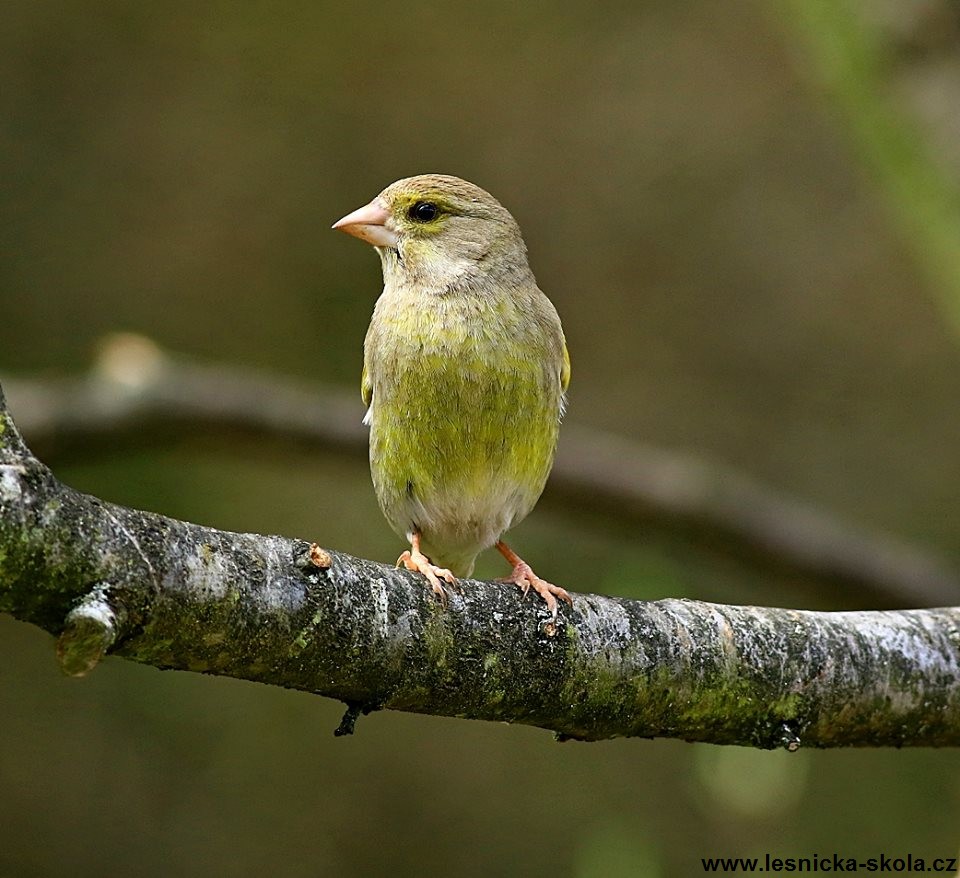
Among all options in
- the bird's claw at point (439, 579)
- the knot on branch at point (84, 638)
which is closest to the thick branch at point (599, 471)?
the bird's claw at point (439, 579)

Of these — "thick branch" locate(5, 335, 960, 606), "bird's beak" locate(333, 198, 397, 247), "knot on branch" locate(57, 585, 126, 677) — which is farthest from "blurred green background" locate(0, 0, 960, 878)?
"knot on branch" locate(57, 585, 126, 677)

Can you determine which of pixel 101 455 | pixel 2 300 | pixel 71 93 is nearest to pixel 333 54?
pixel 71 93

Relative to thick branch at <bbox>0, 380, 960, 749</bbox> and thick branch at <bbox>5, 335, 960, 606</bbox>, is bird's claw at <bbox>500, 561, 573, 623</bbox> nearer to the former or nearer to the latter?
thick branch at <bbox>0, 380, 960, 749</bbox>

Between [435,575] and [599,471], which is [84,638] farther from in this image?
[599,471]

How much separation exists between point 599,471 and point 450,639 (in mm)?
3044

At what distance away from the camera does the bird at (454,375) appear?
3646 millimetres

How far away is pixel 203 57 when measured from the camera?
8.27 metres

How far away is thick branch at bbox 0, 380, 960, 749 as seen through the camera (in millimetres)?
2111

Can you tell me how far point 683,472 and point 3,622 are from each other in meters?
3.79

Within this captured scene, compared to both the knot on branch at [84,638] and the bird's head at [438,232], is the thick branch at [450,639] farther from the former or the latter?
the bird's head at [438,232]

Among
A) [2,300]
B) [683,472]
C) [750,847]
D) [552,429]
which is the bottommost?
[750,847]

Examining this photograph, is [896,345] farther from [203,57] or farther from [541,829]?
[203,57]

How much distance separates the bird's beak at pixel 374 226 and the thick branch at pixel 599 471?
4.81 feet

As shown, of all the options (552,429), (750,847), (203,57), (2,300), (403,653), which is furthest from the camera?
(203,57)
